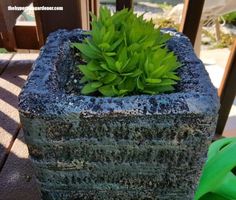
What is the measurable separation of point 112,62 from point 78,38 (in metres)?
0.21

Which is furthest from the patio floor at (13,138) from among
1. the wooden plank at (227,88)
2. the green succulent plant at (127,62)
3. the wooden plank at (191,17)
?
the wooden plank at (191,17)

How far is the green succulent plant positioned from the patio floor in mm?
435

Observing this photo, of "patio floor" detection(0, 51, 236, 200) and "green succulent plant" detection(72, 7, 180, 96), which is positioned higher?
"green succulent plant" detection(72, 7, 180, 96)

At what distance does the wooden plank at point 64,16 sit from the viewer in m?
1.09

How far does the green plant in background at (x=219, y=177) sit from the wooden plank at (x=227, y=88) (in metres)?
0.42

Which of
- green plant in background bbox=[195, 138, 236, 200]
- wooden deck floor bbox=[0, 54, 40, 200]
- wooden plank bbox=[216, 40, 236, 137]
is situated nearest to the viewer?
green plant in background bbox=[195, 138, 236, 200]

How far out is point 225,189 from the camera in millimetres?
911

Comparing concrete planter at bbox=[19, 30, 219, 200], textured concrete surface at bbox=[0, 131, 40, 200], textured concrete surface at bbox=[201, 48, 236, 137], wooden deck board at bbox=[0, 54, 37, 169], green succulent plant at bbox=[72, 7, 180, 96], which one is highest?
green succulent plant at bbox=[72, 7, 180, 96]

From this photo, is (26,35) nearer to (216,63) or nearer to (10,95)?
(10,95)

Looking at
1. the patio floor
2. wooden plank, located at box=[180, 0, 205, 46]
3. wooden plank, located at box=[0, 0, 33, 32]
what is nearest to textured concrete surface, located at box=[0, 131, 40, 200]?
the patio floor

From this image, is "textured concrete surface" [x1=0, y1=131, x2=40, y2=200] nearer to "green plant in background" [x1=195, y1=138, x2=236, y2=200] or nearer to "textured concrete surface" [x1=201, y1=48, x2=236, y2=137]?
"green plant in background" [x1=195, y1=138, x2=236, y2=200]

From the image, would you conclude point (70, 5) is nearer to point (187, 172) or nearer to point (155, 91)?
point (155, 91)

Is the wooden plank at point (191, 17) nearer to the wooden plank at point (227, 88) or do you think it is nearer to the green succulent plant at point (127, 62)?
the wooden plank at point (227, 88)

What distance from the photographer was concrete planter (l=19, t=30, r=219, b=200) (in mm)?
594
